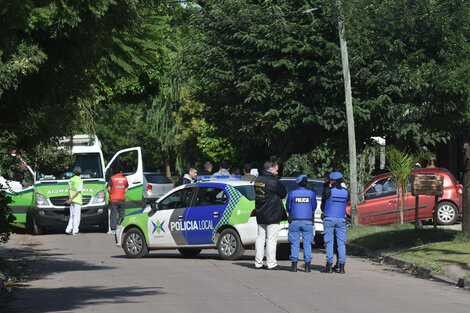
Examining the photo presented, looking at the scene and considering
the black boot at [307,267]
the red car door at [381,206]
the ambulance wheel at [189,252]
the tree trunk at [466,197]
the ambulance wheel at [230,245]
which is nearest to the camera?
the black boot at [307,267]

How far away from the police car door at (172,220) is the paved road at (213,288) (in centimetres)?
45

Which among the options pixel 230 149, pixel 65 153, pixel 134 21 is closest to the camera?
pixel 134 21

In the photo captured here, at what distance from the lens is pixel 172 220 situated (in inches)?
715

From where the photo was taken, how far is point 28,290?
13148mm

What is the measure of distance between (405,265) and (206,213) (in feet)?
13.3

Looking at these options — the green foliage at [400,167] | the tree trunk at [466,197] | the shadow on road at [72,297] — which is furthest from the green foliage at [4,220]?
the green foliage at [400,167]

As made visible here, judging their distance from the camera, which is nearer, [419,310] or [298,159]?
[419,310]

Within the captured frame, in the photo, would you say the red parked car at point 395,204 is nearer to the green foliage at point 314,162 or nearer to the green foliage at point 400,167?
the green foliage at point 400,167

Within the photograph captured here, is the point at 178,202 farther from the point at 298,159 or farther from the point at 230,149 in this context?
the point at 230,149

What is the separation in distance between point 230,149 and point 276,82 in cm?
2237

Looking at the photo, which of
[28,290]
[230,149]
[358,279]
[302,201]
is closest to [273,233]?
[302,201]

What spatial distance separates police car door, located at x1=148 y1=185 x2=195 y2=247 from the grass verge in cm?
428

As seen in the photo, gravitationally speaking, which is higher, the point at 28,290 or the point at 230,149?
the point at 230,149

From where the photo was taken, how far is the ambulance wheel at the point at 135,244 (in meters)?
18.7
